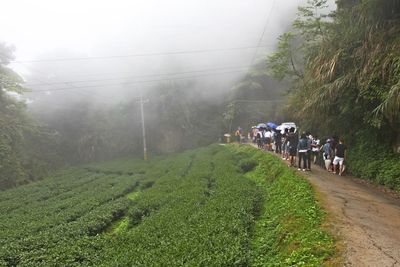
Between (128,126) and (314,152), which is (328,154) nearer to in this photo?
(314,152)

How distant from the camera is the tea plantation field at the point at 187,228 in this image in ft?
30.7

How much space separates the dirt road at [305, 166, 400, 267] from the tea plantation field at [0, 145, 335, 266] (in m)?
0.50

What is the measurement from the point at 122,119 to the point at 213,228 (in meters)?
50.3

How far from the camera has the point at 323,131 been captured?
2445cm

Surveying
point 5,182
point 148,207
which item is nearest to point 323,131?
point 148,207

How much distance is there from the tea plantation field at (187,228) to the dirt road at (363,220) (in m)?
0.50

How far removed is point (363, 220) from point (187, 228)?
537 centimetres

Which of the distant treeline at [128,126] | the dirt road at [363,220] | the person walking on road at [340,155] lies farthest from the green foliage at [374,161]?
the distant treeline at [128,126]

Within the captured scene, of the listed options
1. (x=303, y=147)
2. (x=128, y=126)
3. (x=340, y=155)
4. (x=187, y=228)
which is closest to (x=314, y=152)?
(x=340, y=155)

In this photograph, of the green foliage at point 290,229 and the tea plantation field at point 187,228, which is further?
the tea plantation field at point 187,228

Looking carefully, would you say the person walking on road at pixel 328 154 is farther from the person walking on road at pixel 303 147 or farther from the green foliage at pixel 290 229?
the green foliage at pixel 290 229

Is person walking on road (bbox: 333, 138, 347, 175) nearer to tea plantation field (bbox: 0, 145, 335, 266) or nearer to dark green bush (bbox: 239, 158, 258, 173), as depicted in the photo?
tea plantation field (bbox: 0, 145, 335, 266)

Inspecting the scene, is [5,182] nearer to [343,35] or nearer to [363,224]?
[343,35]

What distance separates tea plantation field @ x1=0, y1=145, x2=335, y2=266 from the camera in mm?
9344
